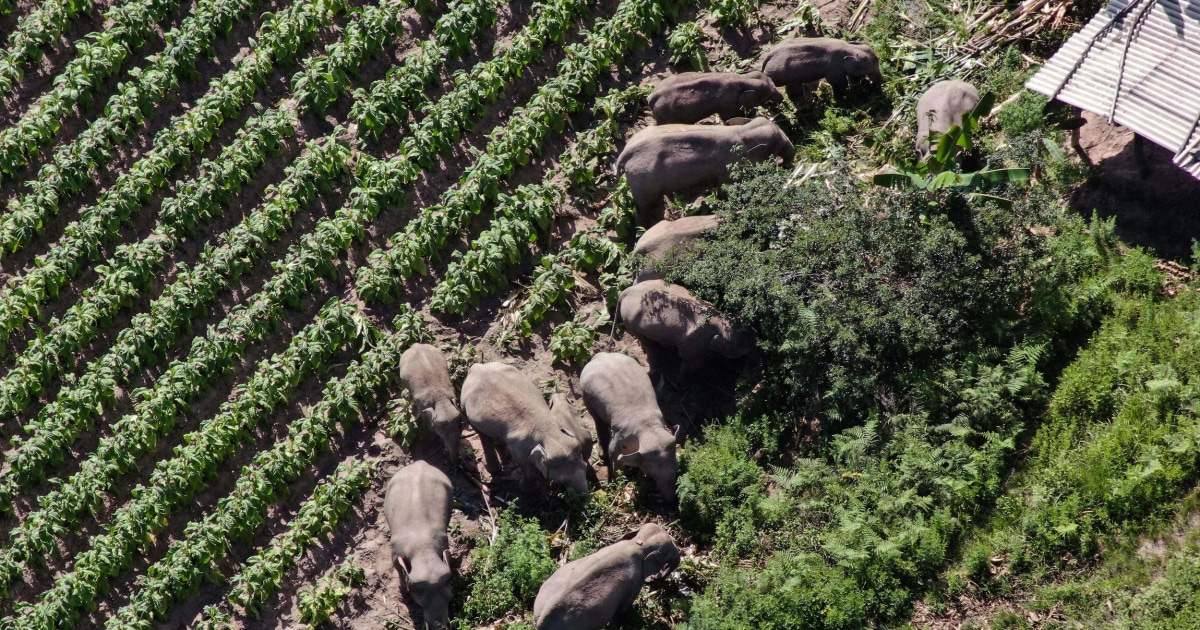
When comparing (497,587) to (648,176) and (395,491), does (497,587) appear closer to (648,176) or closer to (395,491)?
(395,491)

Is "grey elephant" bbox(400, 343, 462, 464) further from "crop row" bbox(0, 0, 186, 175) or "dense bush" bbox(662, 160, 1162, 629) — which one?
"crop row" bbox(0, 0, 186, 175)

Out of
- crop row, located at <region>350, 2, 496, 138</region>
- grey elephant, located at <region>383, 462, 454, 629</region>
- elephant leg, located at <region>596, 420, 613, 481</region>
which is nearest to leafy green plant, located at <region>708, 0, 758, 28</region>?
crop row, located at <region>350, 2, 496, 138</region>

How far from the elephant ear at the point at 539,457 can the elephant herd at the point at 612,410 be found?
19 mm

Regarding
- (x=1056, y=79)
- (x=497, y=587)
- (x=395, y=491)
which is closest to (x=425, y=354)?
(x=395, y=491)

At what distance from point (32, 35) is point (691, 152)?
1093 centimetres

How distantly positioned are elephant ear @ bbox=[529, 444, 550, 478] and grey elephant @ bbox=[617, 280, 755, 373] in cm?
207

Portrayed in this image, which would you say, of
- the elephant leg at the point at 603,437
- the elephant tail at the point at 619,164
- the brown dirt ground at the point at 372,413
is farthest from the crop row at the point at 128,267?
the elephant leg at the point at 603,437

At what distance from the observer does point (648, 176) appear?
1556 centimetres

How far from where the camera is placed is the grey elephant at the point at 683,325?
14148 millimetres

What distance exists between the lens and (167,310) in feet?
51.8

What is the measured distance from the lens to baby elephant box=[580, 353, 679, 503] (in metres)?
13.6

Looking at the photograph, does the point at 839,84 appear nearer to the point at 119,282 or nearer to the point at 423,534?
the point at 423,534

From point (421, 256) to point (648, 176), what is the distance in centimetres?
339

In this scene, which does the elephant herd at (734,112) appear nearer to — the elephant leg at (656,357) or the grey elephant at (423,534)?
the elephant leg at (656,357)
